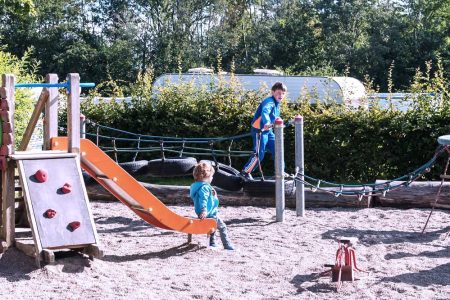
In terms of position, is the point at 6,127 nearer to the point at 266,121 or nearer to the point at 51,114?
the point at 51,114

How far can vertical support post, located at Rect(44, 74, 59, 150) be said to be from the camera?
278 inches

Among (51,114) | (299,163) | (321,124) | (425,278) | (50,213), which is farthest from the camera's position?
(321,124)

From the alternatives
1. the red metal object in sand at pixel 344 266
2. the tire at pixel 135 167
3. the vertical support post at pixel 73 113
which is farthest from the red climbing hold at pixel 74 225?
the tire at pixel 135 167

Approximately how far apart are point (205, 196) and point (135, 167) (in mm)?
3485

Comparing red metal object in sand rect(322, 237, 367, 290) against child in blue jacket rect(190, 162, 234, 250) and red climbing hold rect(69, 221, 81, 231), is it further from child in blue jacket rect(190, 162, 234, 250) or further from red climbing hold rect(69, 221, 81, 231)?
red climbing hold rect(69, 221, 81, 231)

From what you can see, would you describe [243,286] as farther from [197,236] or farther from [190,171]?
[190,171]

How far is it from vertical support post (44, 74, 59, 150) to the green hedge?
6.66 m

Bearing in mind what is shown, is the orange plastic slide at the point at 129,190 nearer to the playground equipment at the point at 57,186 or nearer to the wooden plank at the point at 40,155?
the playground equipment at the point at 57,186

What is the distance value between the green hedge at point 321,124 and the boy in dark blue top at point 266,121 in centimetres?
292

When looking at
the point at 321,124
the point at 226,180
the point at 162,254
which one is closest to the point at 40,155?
the point at 162,254

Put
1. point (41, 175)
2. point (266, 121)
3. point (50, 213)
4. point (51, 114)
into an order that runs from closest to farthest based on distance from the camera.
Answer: point (50, 213), point (41, 175), point (51, 114), point (266, 121)

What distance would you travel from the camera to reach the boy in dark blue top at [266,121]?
9.94m

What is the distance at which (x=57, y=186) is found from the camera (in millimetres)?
6672

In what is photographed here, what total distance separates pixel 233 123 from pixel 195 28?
118ft
